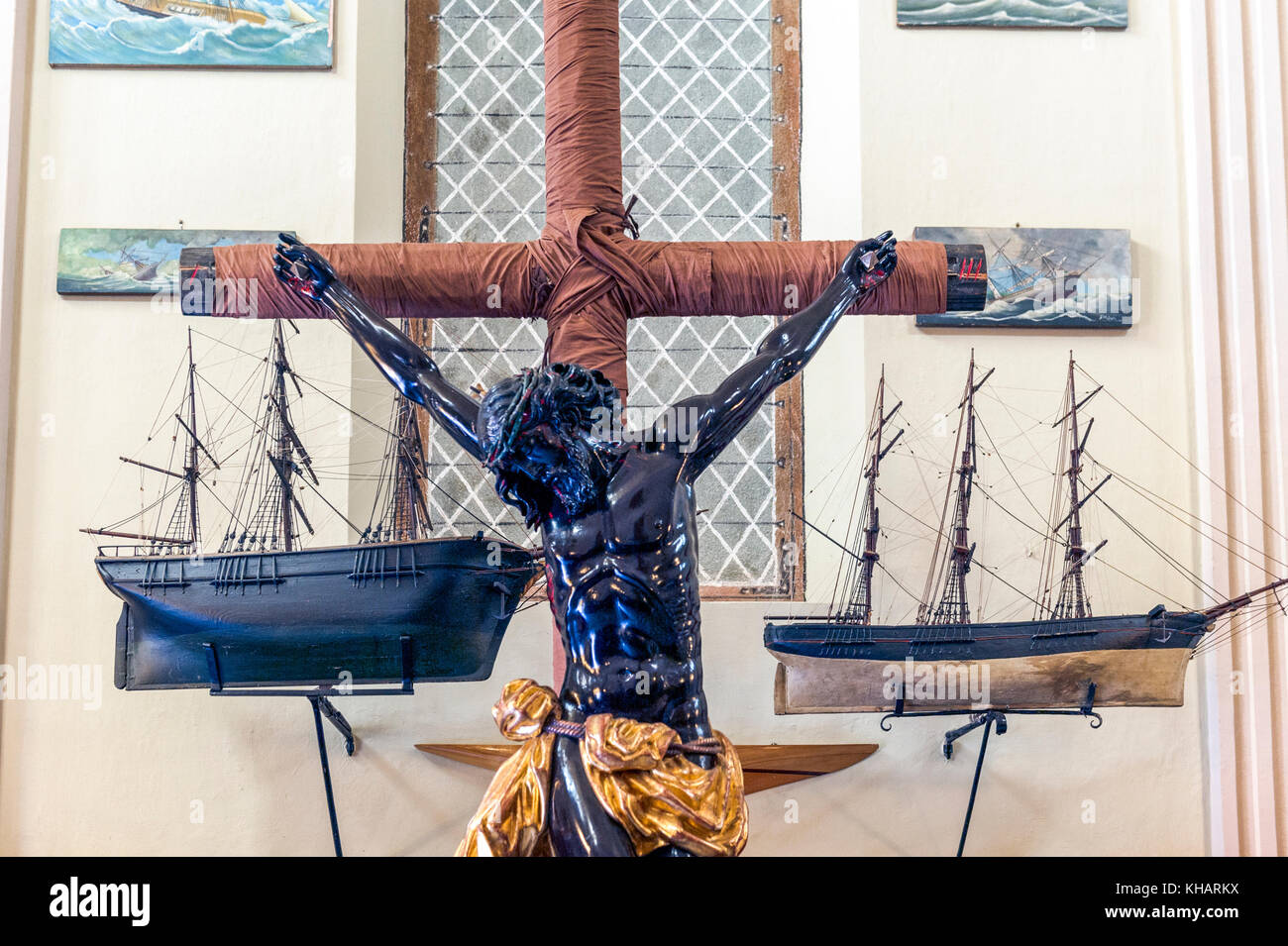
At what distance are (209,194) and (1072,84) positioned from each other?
2742mm

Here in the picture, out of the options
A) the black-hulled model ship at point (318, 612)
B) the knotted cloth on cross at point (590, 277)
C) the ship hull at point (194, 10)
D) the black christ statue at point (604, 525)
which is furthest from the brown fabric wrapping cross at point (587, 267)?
the ship hull at point (194, 10)

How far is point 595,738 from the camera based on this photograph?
2.04 m

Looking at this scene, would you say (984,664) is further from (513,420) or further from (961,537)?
(513,420)

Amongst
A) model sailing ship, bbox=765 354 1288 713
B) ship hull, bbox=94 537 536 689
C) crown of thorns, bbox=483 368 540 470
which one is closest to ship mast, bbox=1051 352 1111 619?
model sailing ship, bbox=765 354 1288 713

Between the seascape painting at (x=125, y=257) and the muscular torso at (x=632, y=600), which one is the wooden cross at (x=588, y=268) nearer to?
the muscular torso at (x=632, y=600)

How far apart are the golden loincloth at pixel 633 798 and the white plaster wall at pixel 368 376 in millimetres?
1500

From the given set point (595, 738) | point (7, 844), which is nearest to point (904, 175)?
point (595, 738)

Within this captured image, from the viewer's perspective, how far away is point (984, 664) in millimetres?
3262

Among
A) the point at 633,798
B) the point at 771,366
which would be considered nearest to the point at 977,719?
the point at 771,366

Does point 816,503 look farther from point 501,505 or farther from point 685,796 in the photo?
point 685,796

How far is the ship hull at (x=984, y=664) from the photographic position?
319cm

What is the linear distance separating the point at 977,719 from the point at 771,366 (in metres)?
1.62

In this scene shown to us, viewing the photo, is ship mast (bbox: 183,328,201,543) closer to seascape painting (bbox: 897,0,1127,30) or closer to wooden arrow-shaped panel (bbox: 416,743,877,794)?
wooden arrow-shaped panel (bbox: 416,743,877,794)

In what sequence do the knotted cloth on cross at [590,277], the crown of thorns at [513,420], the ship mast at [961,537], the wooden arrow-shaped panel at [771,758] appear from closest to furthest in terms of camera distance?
the crown of thorns at [513,420] < the knotted cloth on cross at [590,277] < the wooden arrow-shaped panel at [771,758] < the ship mast at [961,537]
